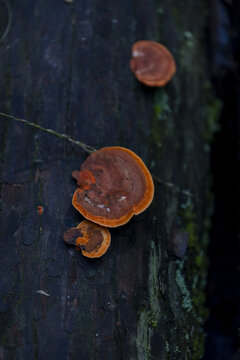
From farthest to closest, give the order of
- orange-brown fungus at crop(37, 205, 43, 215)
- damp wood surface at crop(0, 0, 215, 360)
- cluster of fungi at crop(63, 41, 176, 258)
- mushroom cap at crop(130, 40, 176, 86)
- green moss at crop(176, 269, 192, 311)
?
mushroom cap at crop(130, 40, 176, 86), green moss at crop(176, 269, 192, 311), orange-brown fungus at crop(37, 205, 43, 215), cluster of fungi at crop(63, 41, 176, 258), damp wood surface at crop(0, 0, 215, 360)

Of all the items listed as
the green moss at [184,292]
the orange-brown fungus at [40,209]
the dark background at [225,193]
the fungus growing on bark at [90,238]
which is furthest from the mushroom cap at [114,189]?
the dark background at [225,193]

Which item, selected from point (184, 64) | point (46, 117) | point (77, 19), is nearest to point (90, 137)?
point (46, 117)

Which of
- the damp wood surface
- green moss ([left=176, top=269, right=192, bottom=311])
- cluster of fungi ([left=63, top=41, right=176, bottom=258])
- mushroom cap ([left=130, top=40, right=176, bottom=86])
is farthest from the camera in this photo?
mushroom cap ([left=130, top=40, right=176, bottom=86])

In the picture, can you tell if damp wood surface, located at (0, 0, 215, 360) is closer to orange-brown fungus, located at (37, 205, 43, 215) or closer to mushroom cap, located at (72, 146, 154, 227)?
orange-brown fungus, located at (37, 205, 43, 215)

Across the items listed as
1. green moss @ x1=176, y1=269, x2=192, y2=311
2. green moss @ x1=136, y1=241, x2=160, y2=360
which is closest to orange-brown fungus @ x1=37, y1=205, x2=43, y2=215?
green moss @ x1=136, y1=241, x2=160, y2=360

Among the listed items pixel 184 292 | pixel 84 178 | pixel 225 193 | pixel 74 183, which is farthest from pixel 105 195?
pixel 225 193

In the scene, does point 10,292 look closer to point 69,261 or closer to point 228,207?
point 69,261

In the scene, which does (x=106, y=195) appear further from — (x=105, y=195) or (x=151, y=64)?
(x=151, y=64)
